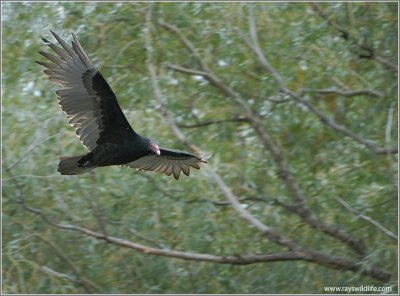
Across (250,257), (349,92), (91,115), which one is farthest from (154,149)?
(349,92)

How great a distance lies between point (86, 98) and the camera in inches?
233

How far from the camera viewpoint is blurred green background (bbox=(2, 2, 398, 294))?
24.4ft

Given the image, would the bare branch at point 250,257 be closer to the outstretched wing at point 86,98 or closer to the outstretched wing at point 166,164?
the outstretched wing at point 166,164

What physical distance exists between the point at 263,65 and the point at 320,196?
1145 millimetres

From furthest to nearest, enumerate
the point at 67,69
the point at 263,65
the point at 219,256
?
the point at 263,65 → the point at 219,256 → the point at 67,69

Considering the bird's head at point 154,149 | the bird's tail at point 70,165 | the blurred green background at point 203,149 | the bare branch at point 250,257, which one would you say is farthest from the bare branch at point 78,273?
the bird's head at point 154,149

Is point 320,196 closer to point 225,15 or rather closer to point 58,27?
point 225,15

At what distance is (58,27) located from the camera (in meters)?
7.69

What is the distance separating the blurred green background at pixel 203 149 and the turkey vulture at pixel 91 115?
1039mm

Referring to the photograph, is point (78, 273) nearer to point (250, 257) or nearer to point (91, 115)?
point (250, 257)

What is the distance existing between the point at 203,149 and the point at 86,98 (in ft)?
7.34

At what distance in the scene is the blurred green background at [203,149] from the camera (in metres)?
7.43

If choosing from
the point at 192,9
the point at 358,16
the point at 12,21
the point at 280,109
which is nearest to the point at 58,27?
the point at 12,21

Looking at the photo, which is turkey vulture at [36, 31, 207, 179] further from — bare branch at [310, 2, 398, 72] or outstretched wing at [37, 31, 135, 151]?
bare branch at [310, 2, 398, 72]
